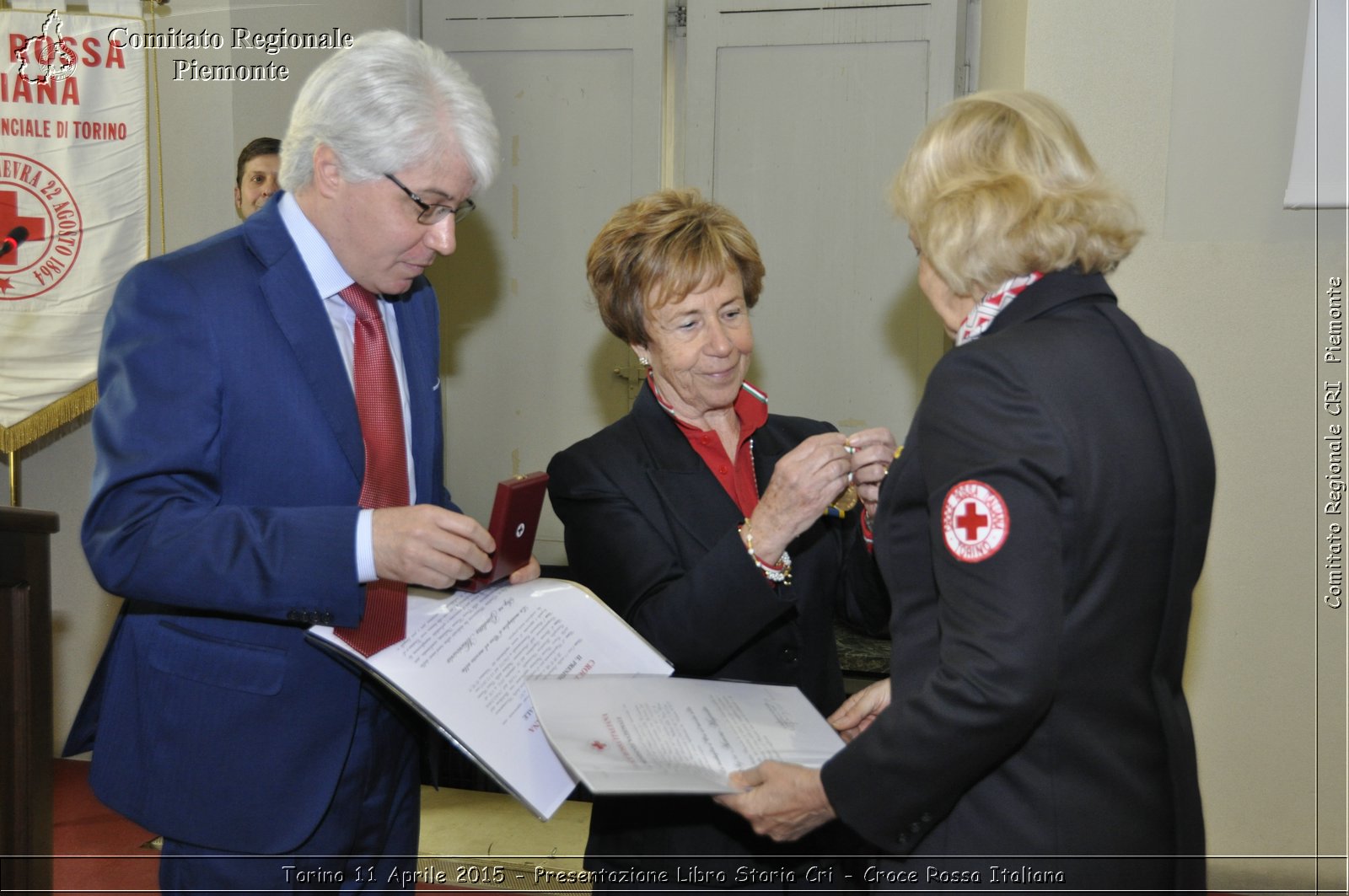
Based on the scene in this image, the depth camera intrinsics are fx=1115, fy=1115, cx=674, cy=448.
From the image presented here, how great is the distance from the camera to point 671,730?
156cm

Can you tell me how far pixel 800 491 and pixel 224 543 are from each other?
85 centimetres

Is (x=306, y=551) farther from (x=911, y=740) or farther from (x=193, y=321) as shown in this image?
(x=911, y=740)

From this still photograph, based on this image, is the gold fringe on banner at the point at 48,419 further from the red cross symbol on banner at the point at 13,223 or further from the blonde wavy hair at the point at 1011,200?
the blonde wavy hair at the point at 1011,200

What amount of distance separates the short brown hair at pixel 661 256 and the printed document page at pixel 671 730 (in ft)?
2.45

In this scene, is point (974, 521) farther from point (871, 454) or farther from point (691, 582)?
point (691, 582)

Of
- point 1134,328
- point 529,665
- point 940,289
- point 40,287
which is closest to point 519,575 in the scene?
point 529,665

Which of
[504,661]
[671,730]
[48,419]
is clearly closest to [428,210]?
[504,661]

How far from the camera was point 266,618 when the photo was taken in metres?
1.70

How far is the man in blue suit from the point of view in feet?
5.19

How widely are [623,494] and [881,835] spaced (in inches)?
33.1

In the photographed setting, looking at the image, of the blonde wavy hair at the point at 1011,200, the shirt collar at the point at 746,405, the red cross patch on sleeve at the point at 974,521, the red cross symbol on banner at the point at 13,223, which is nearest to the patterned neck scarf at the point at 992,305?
the blonde wavy hair at the point at 1011,200

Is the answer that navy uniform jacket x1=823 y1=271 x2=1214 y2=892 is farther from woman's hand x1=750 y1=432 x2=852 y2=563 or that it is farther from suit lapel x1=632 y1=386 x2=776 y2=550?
suit lapel x1=632 y1=386 x2=776 y2=550

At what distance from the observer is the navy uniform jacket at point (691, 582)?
1.83m

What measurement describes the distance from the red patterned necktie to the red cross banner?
248 cm
